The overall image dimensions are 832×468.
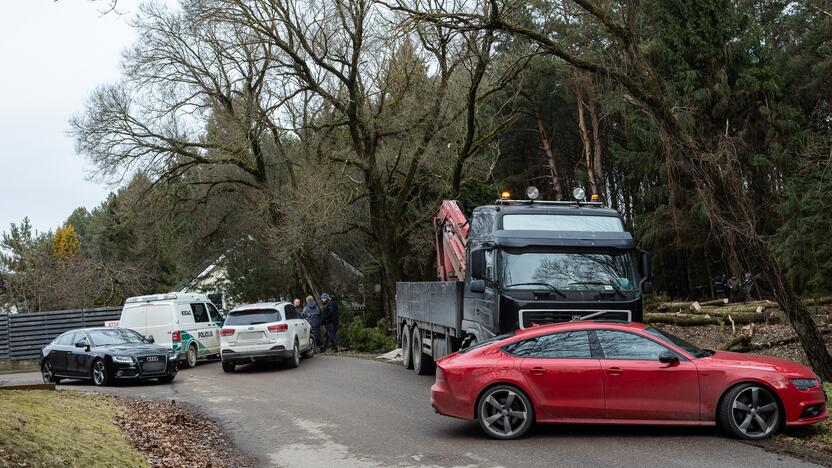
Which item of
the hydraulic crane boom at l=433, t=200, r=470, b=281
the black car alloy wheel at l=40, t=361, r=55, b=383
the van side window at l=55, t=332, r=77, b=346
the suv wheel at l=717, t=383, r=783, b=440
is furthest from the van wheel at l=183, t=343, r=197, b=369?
the suv wheel at l=717, t=383, r=783, b=440

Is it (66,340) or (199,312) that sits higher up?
(199,312)

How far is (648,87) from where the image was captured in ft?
48.4

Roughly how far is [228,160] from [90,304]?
50.4ft

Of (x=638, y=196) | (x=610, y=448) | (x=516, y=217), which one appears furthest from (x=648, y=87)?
(x=638, y=196)

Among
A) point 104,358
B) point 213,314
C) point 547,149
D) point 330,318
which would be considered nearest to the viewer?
point 104,358

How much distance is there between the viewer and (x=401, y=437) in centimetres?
1055

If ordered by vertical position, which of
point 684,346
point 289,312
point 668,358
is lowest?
point 668,358

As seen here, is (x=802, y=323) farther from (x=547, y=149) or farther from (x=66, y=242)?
(x=66, y=242)

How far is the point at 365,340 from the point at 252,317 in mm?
8007

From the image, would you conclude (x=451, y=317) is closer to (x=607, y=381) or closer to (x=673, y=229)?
(x=607, y=381)

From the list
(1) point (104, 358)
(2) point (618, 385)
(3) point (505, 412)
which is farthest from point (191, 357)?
(2) point (618, 385)

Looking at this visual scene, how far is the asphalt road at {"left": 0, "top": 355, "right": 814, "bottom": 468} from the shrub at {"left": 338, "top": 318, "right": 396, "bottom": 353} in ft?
35.9

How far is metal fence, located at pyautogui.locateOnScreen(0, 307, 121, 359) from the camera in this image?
33.6 meters

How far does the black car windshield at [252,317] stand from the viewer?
20.9m
